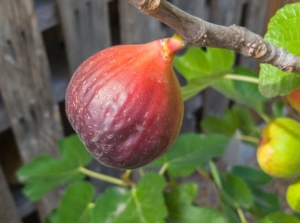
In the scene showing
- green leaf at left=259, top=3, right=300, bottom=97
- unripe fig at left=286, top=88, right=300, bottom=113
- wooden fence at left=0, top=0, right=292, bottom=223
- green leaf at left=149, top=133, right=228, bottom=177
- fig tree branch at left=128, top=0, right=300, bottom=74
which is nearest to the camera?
fig tree branch at left=128, top=0, right=300, bottom=74

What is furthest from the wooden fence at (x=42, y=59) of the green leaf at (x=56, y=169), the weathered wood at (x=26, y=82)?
the green leaf at (x=56, y=169)

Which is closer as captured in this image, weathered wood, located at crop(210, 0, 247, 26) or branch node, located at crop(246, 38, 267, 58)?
branch node, located at crop(246, 38, 267, 58)

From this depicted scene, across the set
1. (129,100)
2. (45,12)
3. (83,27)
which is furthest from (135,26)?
(129,100)

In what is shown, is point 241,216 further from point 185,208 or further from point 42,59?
point 42,59

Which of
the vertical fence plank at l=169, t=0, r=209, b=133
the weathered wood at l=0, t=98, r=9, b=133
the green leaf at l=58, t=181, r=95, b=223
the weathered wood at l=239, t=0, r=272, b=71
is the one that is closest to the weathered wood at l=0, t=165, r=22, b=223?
the weathered wood at l=0, t=98, r=9, b=133

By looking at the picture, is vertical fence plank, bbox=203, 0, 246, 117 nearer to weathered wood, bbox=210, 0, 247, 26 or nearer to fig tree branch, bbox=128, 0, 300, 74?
weathered wood, bbox=210, 0, 247, 26

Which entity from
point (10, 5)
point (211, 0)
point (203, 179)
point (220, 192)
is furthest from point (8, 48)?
point (203, 179)

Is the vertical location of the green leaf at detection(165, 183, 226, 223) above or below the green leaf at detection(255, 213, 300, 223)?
below
